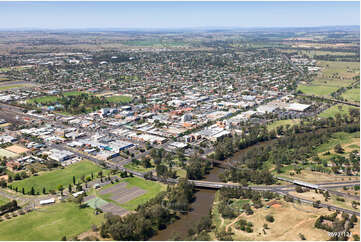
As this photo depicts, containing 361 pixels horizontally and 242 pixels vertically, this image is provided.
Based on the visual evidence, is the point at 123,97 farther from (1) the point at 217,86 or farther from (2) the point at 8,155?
(2) the point at 8,155

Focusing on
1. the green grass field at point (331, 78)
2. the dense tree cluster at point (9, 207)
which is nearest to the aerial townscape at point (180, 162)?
the dense tree cluster at point (9, 207)

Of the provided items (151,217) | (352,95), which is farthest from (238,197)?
(352,95)

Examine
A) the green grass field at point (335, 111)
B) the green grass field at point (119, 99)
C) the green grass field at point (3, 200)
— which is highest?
the green grass field at point (119, 99)

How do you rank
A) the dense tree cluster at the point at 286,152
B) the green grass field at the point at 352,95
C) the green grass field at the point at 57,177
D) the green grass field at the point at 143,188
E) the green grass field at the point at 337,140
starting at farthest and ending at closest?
the green grass field at the point at 352,95, the green grass field at the point at 337,140, the dense tree cluster at the point at 286,152, the green grass field at the point at 57,177, the green grass field at the point at 143,188

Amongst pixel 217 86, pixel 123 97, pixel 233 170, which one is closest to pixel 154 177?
pixel 233 170

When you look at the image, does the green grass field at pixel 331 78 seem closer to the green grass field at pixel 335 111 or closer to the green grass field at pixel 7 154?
the green grass field at pixel 335 111

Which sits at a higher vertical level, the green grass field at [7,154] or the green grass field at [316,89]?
the green grass field at [316,89]
